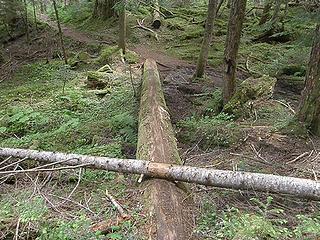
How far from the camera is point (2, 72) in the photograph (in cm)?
1573

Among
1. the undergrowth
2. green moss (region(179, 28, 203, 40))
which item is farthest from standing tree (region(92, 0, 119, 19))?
the undergrowth

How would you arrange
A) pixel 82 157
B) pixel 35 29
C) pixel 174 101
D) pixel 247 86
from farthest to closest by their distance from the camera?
pixel 35 29, pixel 174 101, pixel 247 86, pixel 82 157

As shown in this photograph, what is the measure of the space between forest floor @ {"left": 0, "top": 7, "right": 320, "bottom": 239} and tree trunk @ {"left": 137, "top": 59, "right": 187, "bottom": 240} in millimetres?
186

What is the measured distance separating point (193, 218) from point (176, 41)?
55.8 ft

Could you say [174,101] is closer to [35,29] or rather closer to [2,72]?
[2,72]

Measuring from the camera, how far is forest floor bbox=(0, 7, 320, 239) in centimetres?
330

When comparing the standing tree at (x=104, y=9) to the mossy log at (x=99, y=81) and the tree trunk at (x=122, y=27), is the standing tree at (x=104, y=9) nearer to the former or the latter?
the tree trunk at (x=122, y=27)

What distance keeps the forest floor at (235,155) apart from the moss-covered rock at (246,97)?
10.4 inches

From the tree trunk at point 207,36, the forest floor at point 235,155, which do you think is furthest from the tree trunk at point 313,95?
the tree trunk at point 207,36

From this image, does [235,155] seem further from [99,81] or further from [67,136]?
[99,81]

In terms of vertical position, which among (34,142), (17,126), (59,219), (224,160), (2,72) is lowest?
(2,72)

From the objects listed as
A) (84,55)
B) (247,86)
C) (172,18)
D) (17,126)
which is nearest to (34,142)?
(17,126)

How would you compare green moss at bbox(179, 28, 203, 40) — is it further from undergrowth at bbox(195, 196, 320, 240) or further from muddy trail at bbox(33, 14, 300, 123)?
undergrowth at bbox(195, 196, 320, 240)

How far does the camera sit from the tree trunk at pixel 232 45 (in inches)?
268
